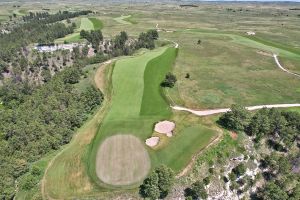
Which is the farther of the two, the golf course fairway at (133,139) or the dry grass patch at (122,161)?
the golf course fairway at (133,139)

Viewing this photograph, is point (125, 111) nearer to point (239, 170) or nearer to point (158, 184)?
point (158, 184)

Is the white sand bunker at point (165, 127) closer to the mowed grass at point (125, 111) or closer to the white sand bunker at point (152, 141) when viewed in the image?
the mowed grass at point (125, 111)

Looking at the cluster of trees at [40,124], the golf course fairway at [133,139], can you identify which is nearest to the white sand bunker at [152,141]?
the golf course fairway at [133,139]

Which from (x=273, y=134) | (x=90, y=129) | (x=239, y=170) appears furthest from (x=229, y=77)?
(x=90, y=129)

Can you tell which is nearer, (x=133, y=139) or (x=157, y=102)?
(x=133, y=139)

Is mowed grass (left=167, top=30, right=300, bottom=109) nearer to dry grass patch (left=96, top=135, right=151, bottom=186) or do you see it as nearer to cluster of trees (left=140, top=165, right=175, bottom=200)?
dry grass patch (left=96, top=135, right=151, bottom=186)
